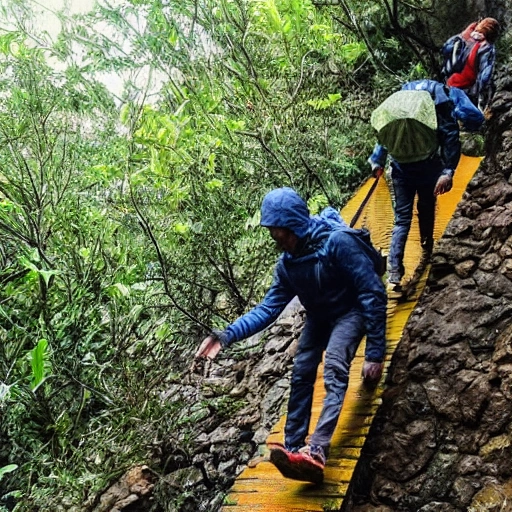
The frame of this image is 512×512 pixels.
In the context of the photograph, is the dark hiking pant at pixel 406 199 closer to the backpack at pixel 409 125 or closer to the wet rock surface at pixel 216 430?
the backpack at pixel 409 125

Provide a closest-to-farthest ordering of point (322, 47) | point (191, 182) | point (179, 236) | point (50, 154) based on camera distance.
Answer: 1. point (50, 154)
2. point (191, 182)
3. point (179, 236)
4. point (322, 47)

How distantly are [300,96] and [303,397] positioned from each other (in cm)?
483

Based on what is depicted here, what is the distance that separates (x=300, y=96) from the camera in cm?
712

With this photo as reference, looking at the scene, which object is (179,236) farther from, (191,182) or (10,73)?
(10,73)

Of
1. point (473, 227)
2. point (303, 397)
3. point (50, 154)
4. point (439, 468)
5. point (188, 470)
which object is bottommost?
point (188, 470)

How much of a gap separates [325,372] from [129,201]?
8.96ft

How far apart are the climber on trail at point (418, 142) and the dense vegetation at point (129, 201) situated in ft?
4.49

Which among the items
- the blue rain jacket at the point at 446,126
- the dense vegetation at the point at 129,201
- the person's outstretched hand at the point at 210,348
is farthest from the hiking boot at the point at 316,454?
the blue rain jacket at the point at 446,126

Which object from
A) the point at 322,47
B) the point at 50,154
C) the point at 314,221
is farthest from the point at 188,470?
the point at 322,47

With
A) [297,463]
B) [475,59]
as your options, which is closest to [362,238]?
[297,463]

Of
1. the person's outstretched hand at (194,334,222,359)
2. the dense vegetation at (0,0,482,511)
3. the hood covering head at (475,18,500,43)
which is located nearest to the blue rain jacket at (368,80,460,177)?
the dense vegetation at (0,0,482,511)

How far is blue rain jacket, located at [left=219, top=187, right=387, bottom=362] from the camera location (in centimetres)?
318

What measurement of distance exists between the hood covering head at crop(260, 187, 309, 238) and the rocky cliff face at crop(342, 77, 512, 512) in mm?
1456

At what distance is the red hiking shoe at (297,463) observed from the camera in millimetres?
2961
